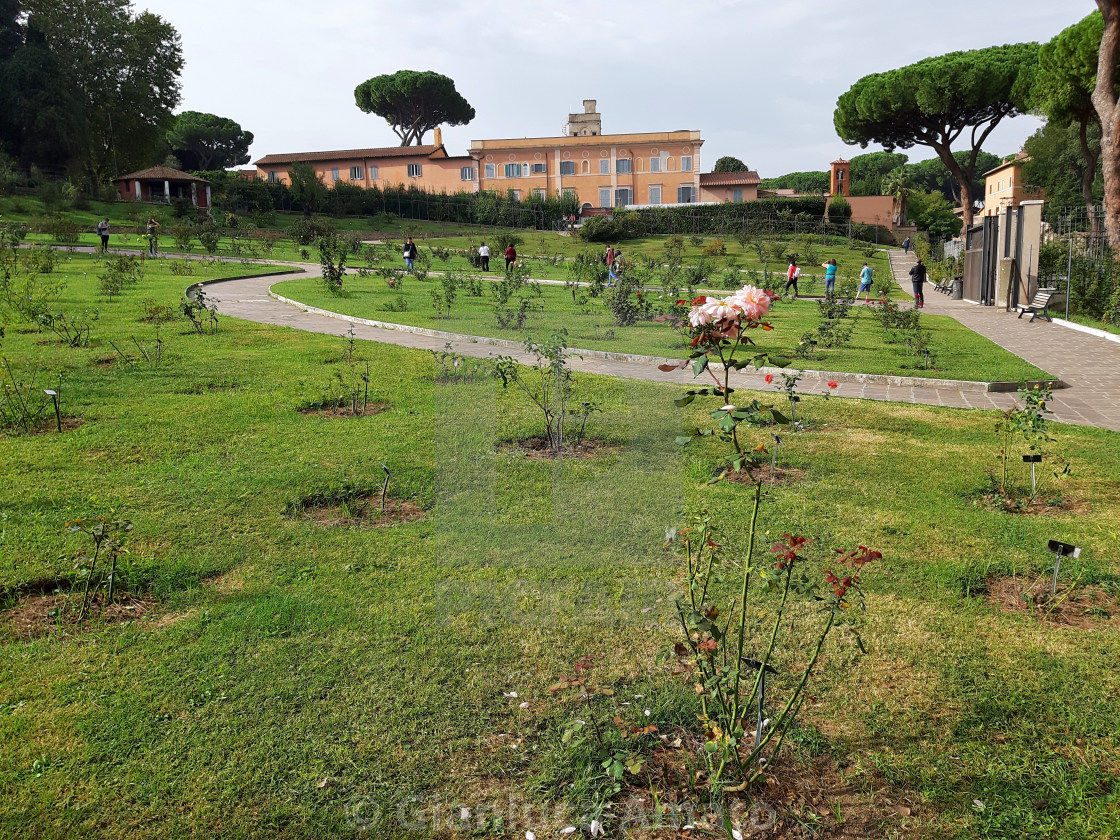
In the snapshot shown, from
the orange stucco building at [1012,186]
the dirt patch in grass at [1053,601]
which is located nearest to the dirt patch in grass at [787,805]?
the dirt patch in grass at [1053,601]

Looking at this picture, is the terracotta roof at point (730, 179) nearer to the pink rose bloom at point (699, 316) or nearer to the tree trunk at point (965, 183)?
the tree trunk at point (965, 183)

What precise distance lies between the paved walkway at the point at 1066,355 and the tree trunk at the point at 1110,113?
302cm

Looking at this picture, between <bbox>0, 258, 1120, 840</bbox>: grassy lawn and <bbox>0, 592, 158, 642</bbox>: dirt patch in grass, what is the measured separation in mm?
70

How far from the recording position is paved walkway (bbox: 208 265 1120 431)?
8477 millimetres

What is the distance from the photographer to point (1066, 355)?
11906mm

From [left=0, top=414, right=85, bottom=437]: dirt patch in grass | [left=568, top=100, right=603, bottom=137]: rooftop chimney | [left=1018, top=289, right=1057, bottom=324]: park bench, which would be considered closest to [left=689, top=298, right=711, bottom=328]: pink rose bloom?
[left=0, top=414, right=85, bottom=437]: dirt patch in grass

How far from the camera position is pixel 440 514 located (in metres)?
5.12

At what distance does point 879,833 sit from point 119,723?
107 inches

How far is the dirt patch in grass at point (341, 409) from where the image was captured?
7559 millimetres

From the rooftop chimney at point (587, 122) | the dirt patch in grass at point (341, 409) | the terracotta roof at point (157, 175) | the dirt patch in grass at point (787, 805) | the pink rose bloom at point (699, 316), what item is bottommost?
the dirt patch in grass at point (787, 805)

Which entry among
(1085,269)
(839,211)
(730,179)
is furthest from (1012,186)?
(1085,269)

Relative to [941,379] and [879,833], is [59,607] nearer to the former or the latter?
[879,833]

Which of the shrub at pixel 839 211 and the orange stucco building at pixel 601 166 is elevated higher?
the orange stucco building at pixel 601 166

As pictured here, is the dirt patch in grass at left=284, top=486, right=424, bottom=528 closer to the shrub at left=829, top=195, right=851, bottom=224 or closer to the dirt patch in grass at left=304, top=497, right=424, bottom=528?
the dirt patch in grass at left=304, top=497, right=424, bottom=528
